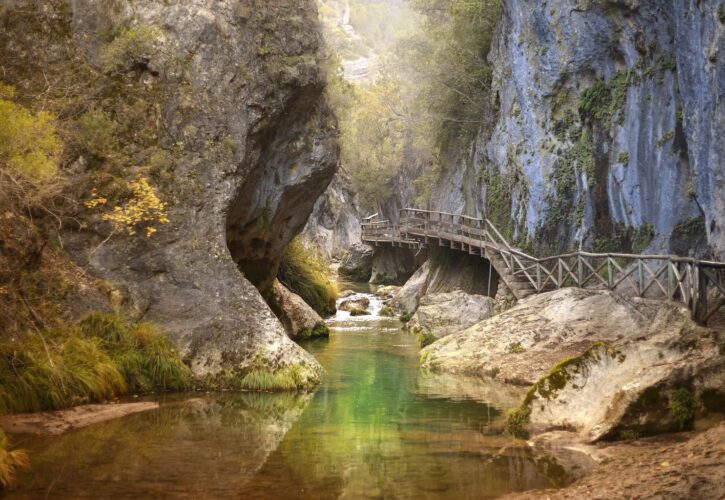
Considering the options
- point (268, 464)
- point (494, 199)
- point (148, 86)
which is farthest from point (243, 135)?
point (494, 199)

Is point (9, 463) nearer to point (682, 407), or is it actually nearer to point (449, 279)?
point (682, 407)

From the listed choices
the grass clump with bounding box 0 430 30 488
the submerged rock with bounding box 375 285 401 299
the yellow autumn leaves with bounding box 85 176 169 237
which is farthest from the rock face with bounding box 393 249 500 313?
the grass clump with bounding box 0 430 30 488

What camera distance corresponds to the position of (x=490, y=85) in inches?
1358

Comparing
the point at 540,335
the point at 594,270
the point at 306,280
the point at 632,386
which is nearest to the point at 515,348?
the point at 540,335

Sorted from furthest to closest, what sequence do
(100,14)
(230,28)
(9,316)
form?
1. (230,28)
2. (100,14)
3. (9,316)

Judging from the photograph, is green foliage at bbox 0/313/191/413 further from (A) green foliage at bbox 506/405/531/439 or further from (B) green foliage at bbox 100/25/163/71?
(A) green foliage at bbox 506/405/531/439

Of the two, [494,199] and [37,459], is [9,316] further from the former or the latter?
[494,199]

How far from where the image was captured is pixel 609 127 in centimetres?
2339

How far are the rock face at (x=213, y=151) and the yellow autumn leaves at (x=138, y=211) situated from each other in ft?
0.58

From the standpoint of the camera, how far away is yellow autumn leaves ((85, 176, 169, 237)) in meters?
14.0

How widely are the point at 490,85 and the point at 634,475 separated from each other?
2960 centimetres

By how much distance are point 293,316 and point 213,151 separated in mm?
8190

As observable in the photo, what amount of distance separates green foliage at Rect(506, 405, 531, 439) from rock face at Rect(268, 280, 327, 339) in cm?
1247

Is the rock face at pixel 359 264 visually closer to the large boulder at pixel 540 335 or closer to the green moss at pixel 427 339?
the green moss at pixel 427 339
